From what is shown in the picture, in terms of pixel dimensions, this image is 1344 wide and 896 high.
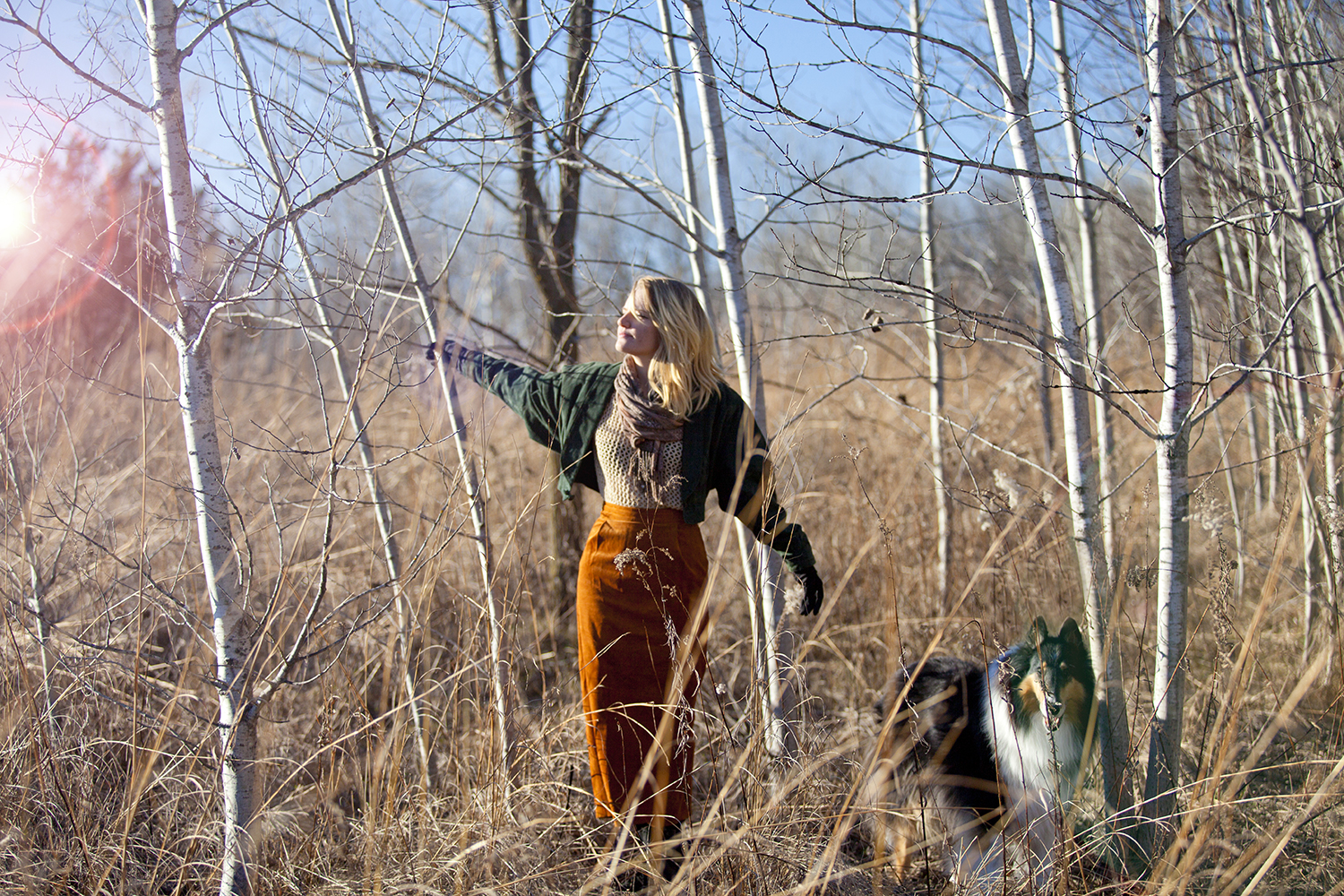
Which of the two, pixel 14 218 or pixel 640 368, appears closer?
pixel 14 218

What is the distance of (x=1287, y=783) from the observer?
2.71m

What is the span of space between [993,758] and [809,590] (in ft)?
→ 2.21

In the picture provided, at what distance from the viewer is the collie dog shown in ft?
6.35

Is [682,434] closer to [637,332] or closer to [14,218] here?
[637,332]

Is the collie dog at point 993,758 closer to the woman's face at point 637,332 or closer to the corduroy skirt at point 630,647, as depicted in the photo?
the corduroy skirt at point 630,647

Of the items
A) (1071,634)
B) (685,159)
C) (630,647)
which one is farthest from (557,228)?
(1071,634)

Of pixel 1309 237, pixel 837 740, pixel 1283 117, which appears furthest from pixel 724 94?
pixel 1283 117

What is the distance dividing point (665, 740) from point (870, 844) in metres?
0.80

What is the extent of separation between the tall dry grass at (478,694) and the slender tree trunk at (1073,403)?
11 centimetres

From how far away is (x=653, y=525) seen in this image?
8.04 feet

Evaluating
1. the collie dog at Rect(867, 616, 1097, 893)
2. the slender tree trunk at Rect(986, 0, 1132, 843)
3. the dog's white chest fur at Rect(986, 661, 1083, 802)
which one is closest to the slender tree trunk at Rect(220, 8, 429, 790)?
the collie dog at Rect(867, 616, 1097, 893)

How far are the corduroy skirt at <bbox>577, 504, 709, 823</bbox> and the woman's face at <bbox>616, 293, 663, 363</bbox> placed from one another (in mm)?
493

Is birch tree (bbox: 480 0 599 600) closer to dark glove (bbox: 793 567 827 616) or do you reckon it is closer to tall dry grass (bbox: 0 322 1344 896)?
tall dry grass (bbox: 0 322 1344 896)

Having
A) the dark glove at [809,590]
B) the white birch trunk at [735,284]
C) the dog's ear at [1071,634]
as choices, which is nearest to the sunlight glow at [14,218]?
the white birch trunk at [735,284]
